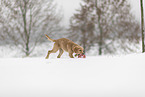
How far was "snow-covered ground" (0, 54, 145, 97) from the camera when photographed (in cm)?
313

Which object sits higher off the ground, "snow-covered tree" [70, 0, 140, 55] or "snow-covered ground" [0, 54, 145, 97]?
"snow-covered tree" [70, 0, 140, 55]

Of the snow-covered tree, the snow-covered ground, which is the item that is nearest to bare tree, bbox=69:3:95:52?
the snow-covered tree

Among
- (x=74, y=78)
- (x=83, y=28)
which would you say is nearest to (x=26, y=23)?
(x=83, y=28)

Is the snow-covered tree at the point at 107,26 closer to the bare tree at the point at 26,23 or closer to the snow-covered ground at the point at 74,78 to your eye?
the bare tree at the point at 26,23

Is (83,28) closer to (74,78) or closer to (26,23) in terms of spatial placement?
(26,23)

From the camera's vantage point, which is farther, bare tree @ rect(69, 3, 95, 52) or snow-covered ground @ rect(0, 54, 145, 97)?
bare tree @ rect(69, 3, 95, 52)

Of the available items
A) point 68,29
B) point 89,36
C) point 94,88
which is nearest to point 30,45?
point 68,29

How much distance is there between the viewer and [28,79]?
11.6 ft

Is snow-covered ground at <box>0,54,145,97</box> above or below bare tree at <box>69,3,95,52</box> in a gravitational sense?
below

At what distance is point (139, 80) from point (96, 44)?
11068mm

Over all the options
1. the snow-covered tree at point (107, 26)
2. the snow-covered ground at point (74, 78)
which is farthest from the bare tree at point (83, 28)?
the snow-covered ground at point (74, 78)

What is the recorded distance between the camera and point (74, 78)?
354 centimetres

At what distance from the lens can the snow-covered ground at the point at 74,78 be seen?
3.13m

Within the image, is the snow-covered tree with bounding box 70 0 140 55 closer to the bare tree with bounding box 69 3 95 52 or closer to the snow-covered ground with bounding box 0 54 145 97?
the bare tree with bounding box 69 3 95 52
